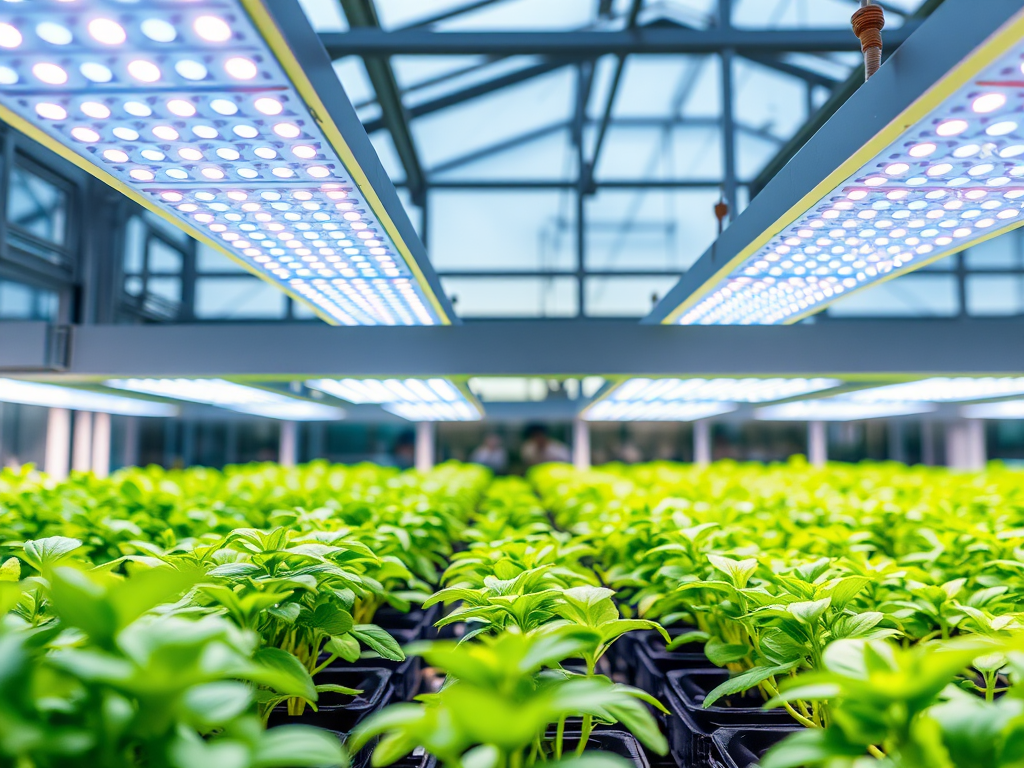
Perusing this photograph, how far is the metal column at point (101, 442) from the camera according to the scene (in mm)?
5246

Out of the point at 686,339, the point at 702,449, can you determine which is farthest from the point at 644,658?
the point at 702,449

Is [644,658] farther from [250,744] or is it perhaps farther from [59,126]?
[59,126]

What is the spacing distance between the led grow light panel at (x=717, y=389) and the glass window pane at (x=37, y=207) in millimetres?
3319

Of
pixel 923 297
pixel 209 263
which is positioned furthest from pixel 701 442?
pixel 209 263

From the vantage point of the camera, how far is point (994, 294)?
5824 mm

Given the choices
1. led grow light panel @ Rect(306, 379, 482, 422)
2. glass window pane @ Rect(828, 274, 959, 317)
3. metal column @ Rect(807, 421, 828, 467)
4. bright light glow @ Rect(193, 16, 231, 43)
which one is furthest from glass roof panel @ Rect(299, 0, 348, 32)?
metal column @ Rect(807, 421, 828, 467)

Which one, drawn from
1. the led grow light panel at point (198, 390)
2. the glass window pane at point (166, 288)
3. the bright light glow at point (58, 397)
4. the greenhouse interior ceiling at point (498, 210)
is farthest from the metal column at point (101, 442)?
the led grow light panel at point (198, 390)

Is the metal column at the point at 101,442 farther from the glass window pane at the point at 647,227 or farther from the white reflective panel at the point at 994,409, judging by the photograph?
the white reflective panel at the point at 994,409

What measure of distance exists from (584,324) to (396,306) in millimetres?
623

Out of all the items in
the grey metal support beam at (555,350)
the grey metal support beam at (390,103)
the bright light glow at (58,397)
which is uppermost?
the grey metal support beam at (390,103)

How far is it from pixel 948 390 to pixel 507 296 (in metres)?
3.82

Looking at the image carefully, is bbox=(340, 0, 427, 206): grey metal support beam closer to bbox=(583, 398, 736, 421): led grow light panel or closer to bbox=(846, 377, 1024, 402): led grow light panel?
bbox=(583, 398, 736, 421): led grow light panel

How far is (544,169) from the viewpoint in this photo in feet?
20.4

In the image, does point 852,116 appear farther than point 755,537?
No
